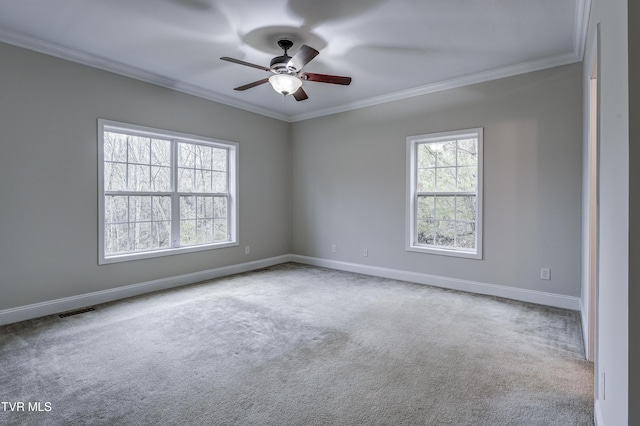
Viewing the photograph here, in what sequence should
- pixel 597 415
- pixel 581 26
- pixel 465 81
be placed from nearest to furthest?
pixel 597 415
pixel 581 26
pixel 465 81

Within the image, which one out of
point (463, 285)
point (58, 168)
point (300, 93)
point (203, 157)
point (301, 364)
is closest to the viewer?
point (301, 364)

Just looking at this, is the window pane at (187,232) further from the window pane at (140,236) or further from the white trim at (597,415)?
the white trim at (597,415)

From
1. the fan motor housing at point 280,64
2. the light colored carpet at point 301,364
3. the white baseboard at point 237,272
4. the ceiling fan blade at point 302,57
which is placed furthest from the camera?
the white baseboard at point 237,272

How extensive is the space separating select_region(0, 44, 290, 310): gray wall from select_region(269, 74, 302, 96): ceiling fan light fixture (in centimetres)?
200

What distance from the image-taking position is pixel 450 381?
2.24m

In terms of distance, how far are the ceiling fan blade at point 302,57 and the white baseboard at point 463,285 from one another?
319cm

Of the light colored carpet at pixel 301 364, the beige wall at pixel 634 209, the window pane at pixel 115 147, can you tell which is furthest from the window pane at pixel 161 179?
the beige wall at pixel 634 209

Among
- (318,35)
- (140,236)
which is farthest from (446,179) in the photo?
(140,236)

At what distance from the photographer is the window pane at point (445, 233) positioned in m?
4.59

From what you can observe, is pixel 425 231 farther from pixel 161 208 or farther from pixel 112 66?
pixel 112 66

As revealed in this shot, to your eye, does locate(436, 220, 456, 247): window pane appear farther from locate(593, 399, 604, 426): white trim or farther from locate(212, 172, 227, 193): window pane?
locate(212, 172, 227, 193): window pane

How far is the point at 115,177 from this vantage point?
4.10 m

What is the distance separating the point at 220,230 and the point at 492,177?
3.94 meters

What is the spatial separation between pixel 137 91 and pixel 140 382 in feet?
11.3
